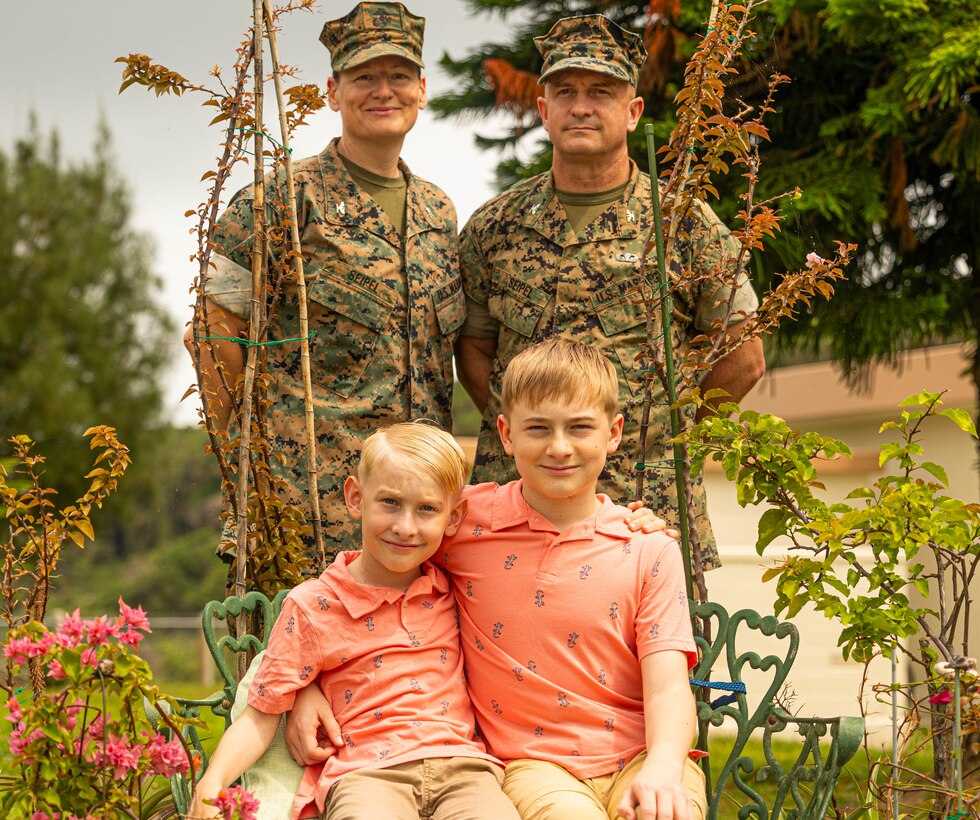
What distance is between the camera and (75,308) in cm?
2055

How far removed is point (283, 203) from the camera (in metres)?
3.40

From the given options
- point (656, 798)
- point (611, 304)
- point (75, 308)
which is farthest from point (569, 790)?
point (75, 308)

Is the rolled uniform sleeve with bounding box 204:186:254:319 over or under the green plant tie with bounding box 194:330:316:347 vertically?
over

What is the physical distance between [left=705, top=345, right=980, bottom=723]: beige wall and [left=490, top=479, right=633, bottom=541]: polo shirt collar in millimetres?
2874

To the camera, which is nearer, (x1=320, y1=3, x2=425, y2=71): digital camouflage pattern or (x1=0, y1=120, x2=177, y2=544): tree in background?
(x1=320, y1=3, x2=425, y2=71): digital camouflage pattern

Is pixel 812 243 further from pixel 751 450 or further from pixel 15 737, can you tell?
pixel 15 737

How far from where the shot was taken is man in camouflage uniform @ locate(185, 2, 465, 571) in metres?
3.46

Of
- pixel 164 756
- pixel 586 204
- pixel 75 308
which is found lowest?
pixel 164 756

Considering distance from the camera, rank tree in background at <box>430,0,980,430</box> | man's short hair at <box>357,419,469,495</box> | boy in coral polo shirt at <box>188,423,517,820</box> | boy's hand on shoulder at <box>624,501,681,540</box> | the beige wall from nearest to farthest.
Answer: boy in coral polo shirt at <box>188,423,517,820</box> → man's short hair at <box>357,419,469,495</box> → boy's hand on shoulder at <box>624,501,681,540</box> → tree in background at <box>430,0,980,430</box> → the beige wall

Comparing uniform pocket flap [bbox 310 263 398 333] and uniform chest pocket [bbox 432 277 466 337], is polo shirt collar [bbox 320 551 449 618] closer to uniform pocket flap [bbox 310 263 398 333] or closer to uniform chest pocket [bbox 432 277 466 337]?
uniform pocket flap [bbox 310 263 398 333]

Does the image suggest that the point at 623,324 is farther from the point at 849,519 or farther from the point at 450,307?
the point at 849,519

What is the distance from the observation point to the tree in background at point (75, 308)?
1933 centimetres

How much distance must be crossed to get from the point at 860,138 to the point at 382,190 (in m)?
2.46

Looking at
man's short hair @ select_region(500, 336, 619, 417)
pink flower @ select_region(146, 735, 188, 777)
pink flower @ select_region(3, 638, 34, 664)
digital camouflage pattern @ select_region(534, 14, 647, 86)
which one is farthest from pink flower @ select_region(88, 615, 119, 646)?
digital camouflage pattern @ select_region(534, 14, 647, 86)
